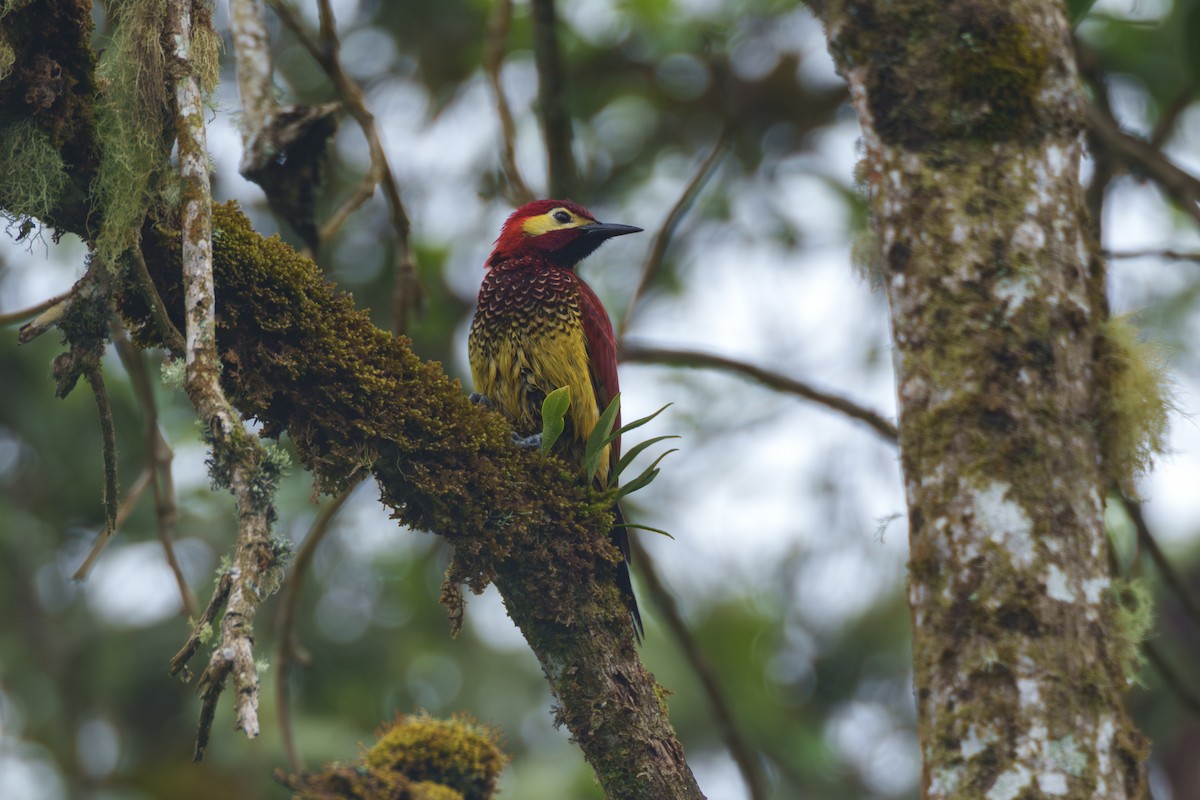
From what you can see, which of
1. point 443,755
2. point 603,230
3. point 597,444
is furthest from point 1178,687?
point 443,755

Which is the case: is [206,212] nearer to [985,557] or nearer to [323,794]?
[323,794]

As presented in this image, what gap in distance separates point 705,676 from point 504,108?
232cm

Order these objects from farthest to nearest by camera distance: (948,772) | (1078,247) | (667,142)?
A: (667,142)
(1078,247)
(948,772)

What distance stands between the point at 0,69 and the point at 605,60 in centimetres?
467

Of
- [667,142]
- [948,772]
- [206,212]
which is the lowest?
[948,772]

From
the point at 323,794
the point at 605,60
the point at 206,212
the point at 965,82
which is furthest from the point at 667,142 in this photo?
the point at 323,794

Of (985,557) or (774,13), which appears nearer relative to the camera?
(985,557)

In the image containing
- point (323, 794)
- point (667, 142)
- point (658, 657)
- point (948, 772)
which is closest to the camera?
point (323, 794)

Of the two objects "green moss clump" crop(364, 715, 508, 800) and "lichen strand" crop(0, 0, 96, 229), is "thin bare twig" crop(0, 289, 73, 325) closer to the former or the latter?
"lichen strand" crop(0, 0, 96, 229)

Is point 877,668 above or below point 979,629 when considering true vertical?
above

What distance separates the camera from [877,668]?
757cm

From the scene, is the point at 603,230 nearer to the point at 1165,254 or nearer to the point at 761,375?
the point at 761,375

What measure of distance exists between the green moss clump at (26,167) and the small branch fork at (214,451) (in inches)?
9.2

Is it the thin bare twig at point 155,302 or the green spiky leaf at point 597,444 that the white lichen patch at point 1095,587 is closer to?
the green spiky leaf at point 597,444
